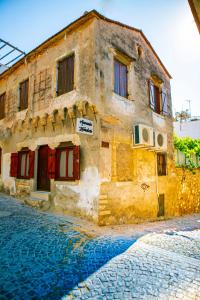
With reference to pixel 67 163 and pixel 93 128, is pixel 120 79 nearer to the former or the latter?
pixel 93 128

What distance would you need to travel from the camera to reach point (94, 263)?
3.42 m

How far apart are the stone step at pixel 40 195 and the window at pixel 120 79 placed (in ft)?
15.5

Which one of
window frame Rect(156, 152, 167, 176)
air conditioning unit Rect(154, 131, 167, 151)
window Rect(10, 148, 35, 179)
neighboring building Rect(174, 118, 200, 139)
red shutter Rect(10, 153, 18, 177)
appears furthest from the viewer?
neighboring building Rect(174, 118, 200, 139)

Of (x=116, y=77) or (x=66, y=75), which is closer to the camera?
(x=116, y=77)

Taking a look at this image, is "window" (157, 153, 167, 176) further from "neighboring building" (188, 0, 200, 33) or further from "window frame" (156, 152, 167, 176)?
"neighboring building" (188, 0, 200, 33)

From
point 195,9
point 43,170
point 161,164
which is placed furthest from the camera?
point 161,164

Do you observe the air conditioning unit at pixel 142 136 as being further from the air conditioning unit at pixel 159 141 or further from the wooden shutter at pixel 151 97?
the wooden shutter at pixel 151 97

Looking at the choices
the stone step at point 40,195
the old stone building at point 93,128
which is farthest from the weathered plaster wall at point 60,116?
the stone step at point 40,195

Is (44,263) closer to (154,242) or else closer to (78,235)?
(78,235)

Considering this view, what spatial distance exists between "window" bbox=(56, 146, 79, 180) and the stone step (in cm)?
81

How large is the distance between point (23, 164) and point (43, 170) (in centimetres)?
157

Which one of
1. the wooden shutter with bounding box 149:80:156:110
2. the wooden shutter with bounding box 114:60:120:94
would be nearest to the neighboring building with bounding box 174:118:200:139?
the wooden shutter with bounding box 149:80:156:110

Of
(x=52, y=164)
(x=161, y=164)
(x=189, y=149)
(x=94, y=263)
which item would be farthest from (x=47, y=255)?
(x=189, y=149)

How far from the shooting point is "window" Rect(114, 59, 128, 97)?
7.36 m
